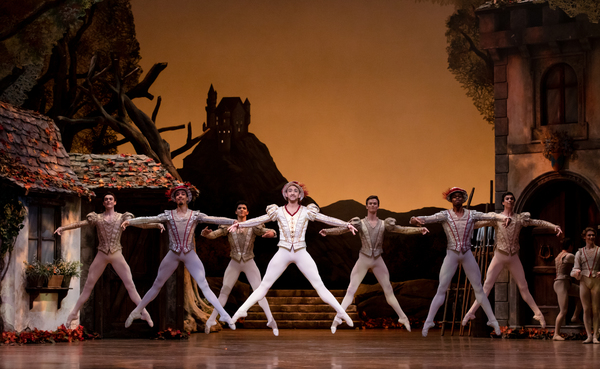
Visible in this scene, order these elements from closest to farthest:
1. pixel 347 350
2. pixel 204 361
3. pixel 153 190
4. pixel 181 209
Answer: pixel 204 361 → pixel 347 350 → pixel 181 209 → pixel 153 190

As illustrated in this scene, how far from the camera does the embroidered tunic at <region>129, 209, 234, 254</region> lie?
11820 millimetres

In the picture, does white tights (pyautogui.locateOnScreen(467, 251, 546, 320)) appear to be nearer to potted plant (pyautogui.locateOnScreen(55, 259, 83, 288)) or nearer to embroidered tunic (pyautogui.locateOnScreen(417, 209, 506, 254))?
embroidered tunic (pyautogui.locateOnScreen(417, 209, 506, 254))

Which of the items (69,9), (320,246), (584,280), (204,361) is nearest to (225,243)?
(320,246)

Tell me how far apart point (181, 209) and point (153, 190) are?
241cm

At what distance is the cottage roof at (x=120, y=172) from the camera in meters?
14.4

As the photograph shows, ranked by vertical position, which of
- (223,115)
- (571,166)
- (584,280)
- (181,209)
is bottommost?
(584,280)

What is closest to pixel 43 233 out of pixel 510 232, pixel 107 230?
pixel 107 230

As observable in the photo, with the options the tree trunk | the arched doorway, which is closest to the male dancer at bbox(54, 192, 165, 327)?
the tree trunk

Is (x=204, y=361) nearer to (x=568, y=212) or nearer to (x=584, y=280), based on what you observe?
(x=584, y=280)

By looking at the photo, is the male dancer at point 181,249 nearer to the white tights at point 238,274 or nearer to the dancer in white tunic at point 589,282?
the white tights at point 238,274

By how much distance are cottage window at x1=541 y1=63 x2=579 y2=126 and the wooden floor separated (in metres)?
5.59

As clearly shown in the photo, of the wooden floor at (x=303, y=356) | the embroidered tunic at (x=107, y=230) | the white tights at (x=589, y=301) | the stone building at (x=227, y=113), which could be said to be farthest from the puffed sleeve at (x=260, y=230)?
the stone building at (x=227, y=113)

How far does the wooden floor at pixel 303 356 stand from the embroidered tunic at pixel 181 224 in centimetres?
147

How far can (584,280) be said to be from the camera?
40.1 ft
